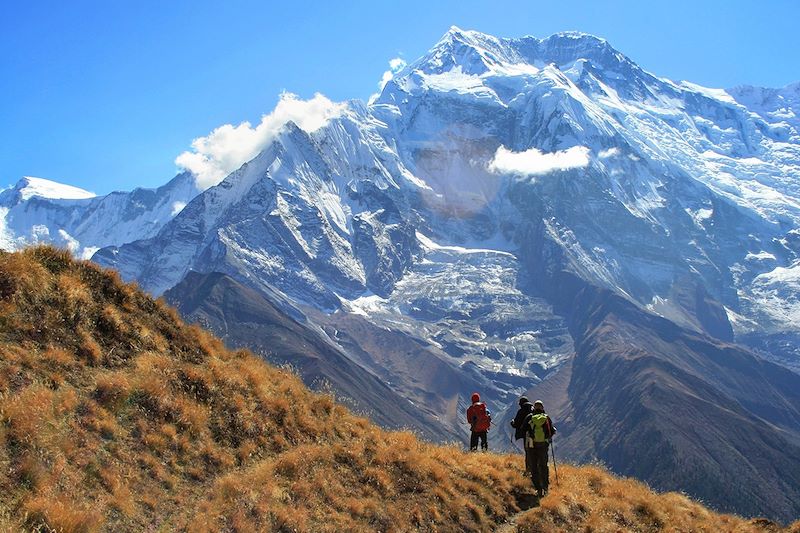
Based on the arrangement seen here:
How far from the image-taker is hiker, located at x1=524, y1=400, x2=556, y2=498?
972 inches

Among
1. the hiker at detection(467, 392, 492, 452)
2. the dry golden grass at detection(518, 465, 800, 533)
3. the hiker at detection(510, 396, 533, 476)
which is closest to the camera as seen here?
the dry golden grass at detection(518, 465, 800, 533)

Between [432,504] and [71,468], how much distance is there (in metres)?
10.2

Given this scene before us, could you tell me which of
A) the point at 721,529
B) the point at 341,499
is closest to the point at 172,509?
the point at 341,499

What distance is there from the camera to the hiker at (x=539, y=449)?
81.0 ft

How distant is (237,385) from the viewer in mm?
22875

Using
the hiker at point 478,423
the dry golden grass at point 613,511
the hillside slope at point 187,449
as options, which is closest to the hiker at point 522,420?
the hillside slope at point 187,449

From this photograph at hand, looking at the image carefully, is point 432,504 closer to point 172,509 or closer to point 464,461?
point 464,461

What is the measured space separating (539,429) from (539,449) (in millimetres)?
692

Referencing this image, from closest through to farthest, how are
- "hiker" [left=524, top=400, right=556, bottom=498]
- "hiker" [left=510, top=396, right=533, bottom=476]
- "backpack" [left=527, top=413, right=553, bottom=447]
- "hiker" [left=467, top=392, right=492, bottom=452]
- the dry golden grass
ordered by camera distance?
the dry golden grass < "hiker" [left=524, top=400, right=556, bottom=498] < "backpack" [left=527, top=413, right=553, bottom=447] < "hiker" [left=510, top=396, right=533, bottom=476] < "hiker" [left=467, top=392, right=492, bottom=452]

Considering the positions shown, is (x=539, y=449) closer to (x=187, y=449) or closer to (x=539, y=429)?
(x=539, y=429)

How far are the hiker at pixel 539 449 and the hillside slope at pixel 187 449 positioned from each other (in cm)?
60

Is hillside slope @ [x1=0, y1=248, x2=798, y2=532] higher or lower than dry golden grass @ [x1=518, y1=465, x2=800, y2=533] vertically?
lower

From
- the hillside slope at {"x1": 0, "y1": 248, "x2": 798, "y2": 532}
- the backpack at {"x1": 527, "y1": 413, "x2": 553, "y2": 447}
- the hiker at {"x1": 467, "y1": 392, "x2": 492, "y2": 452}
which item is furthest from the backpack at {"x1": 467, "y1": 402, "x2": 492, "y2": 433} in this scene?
the backpack at {"x1": 527, "y1": 413, "x2": 553, "y2": 447}

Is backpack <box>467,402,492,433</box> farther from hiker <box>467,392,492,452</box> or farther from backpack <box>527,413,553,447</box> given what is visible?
backpack <box>527,413,553,447</box>
